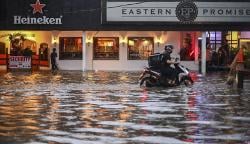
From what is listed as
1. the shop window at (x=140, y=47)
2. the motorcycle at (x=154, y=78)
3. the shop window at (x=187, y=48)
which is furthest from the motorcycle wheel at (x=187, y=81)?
the shop window at (x=140, y=47)

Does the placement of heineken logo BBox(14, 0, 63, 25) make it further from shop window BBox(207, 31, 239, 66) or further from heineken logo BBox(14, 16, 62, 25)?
shop window BBox(207, 31, 239, 66)

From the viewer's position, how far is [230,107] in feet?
57.4

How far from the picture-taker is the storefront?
45.0 meters

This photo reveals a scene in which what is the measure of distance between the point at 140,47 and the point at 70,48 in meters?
5.55

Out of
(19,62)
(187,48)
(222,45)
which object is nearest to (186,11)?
(187,48)

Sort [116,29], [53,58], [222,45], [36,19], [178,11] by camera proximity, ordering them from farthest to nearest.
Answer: [222,45]
[53,58]
[36,19]
[116,29]
[178,11]

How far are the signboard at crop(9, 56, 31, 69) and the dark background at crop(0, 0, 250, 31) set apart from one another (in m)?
2.24

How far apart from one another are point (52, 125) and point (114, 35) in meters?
35.6

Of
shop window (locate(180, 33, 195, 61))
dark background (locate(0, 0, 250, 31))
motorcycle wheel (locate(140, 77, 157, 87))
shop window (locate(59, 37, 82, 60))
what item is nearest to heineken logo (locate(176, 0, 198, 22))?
dark background (locate(0, 0, 250, 31))

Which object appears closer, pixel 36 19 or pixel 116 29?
pixel 116 29

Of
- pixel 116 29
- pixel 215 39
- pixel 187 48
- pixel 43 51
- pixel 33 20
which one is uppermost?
pixel 33 20

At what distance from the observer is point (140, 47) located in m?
49.1

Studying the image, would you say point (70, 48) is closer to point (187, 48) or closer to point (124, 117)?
point (187, 48)

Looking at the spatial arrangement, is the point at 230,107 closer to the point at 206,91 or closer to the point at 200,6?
the point at 206,91
